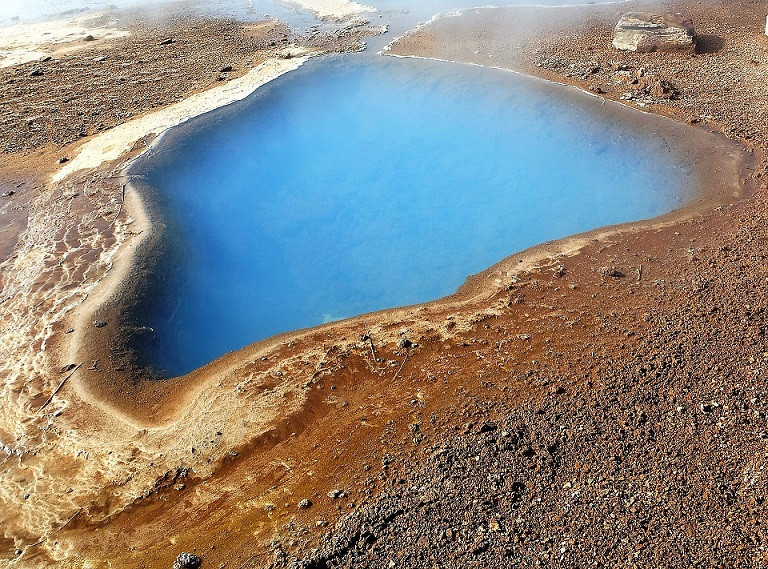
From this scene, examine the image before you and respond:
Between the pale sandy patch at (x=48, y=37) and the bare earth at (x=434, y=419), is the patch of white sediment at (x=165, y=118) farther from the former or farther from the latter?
the pale sandy patch at (x=48, y=37)

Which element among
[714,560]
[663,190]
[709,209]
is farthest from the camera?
[663,190]

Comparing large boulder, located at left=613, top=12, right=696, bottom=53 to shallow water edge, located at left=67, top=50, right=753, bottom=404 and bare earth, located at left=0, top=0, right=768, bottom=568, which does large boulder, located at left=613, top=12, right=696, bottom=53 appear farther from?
bare earth, located at left=0, top=0, right=768, bottom=568

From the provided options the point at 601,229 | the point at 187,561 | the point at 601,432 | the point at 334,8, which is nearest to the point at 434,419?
the point at 601,432

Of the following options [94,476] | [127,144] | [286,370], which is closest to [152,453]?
[94,476]

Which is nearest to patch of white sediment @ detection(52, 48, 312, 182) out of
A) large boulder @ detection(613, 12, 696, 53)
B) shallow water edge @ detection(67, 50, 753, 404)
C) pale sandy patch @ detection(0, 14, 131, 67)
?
shallow water edge @ detection(67, 50, 753, 404)

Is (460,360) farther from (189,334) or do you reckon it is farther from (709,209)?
(709,209)
